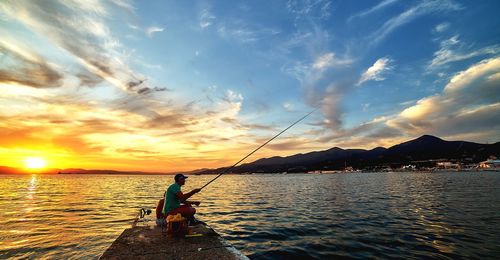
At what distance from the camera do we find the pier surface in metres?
7.03

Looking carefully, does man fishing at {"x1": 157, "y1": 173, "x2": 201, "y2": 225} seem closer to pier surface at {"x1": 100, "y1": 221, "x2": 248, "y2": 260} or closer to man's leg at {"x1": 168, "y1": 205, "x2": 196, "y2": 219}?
man's leg at {"x1": 168, "y1": 205, "x2": 196, "y2": 219}

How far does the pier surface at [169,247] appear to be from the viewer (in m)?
7.03

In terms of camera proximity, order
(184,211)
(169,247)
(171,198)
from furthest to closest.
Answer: (184,211)
(171,198)
(169,247)

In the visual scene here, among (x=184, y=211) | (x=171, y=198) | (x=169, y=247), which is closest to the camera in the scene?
(x=169, y=247)

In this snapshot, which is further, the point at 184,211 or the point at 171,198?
the point at 184,211

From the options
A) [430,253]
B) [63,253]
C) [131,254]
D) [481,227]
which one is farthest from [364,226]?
[63,253]

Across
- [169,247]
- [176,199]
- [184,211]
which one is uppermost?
[176,199]

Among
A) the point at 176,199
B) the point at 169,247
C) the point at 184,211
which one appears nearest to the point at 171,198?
the point at 176,199

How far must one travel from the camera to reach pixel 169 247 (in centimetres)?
772

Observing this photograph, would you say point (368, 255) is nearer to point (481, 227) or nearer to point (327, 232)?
point (327, 232)

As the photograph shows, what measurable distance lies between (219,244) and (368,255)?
592cm

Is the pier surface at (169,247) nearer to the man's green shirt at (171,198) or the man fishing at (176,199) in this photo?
the man fishing at (176,199)

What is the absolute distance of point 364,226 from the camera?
14984 mm

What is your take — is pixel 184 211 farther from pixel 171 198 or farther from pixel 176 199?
pixel 171 198
